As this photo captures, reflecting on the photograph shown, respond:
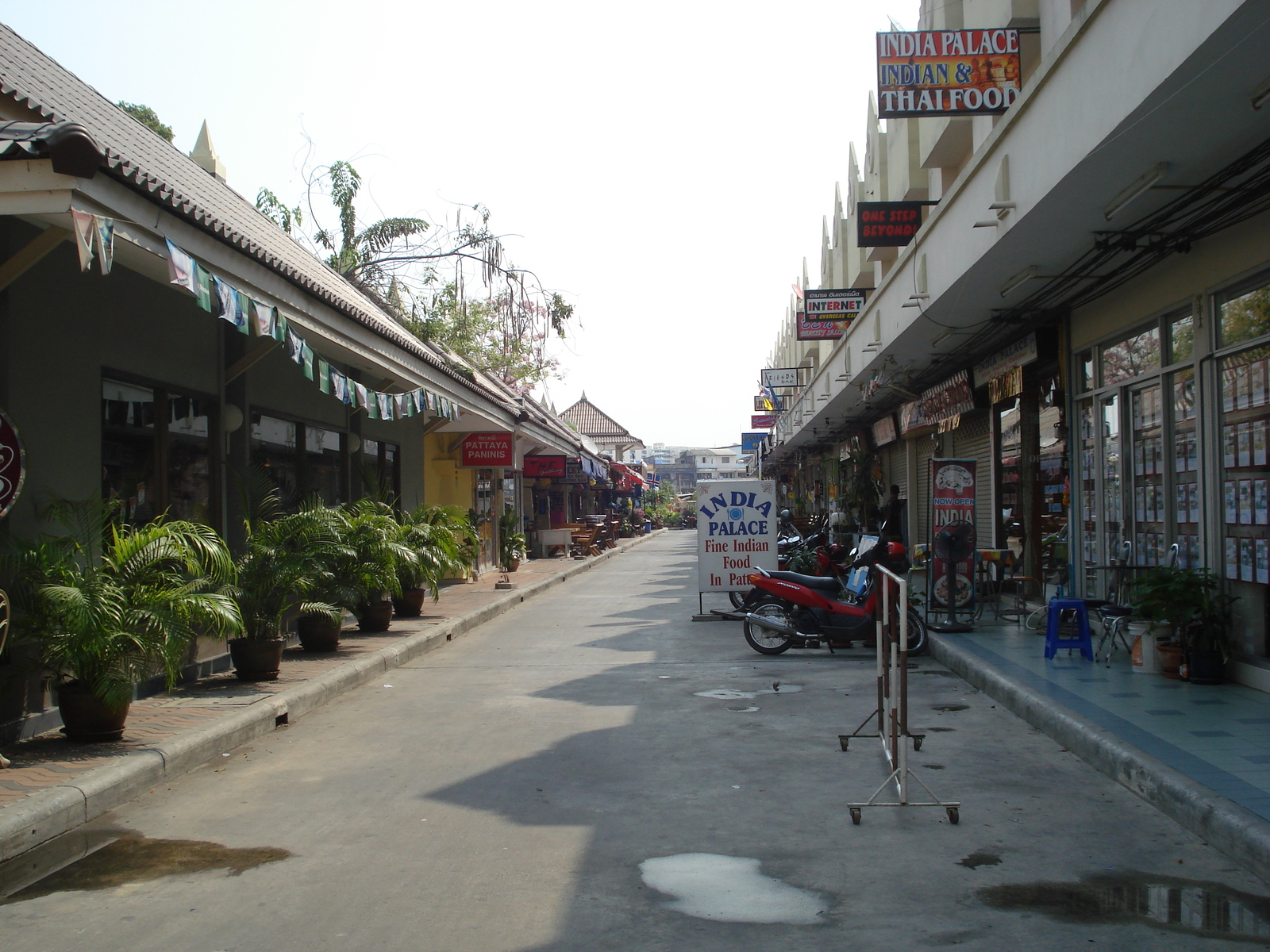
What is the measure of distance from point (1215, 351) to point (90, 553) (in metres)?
9.05

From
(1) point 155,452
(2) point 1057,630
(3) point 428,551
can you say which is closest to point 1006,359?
(2) point 1057,630

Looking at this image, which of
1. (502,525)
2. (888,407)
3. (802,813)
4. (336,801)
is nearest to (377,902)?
(336,801)

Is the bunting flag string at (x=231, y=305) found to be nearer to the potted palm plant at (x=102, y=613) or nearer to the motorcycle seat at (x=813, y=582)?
the potted palm plant at (x=102, y=613)

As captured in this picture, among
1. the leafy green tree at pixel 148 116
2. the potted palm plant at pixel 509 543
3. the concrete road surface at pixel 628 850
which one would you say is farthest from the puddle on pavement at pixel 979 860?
the leafy green tree at pixel 148 116

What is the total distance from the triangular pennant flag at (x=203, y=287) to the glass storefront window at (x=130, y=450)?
2.17 meters

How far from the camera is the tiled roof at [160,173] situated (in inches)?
263

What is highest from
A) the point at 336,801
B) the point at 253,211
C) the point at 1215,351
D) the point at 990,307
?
the point at 253,211

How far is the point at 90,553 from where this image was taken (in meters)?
7.20

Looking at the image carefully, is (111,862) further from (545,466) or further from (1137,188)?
(545,466)

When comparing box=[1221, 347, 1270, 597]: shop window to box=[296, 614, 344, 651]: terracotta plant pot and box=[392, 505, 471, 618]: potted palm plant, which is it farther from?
box=[296, 614, 344, 651]: terracotta plant pot

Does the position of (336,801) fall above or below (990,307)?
below

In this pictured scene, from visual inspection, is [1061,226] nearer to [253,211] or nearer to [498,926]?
[498,926]

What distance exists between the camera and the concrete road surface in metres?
3.96

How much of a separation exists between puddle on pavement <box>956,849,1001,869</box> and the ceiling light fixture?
5.12m
